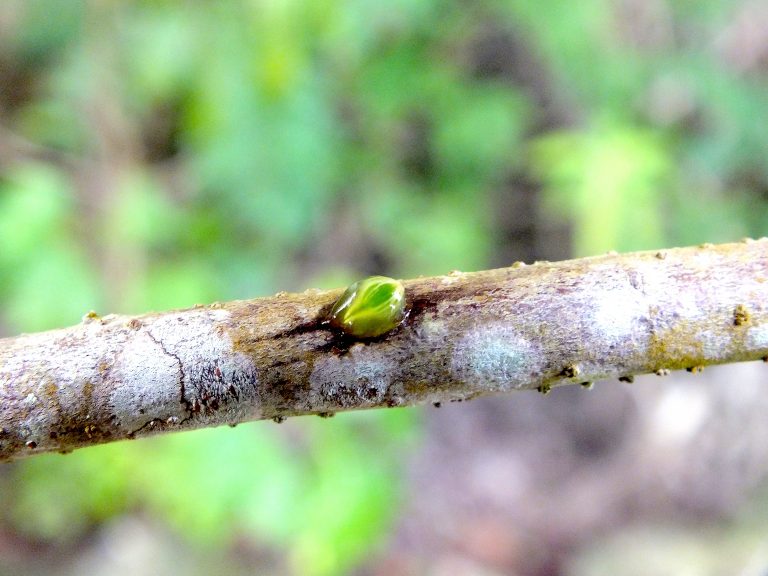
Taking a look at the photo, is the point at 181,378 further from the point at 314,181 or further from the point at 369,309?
the point at 314,181

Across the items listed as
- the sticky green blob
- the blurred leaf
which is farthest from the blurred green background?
the sticky green blob

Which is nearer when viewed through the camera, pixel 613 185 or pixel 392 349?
pixel 392 349

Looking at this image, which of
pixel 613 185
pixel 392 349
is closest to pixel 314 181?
pixel 613 185

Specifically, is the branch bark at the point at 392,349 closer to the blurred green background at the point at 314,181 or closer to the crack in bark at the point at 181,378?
the crack in bark at the point at 181,378

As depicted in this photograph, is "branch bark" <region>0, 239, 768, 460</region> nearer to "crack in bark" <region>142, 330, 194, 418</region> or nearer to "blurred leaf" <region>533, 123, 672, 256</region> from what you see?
"crack in bark" <region>142, 330, 194, 418</region>

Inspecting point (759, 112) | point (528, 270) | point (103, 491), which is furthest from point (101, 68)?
point (759, 112)

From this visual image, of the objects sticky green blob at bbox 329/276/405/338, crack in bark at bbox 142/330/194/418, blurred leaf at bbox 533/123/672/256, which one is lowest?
crack in bark at bbox 142/330/194/418

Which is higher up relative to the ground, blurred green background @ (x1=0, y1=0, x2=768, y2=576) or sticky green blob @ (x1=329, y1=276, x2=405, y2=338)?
blurred green background @ (x1=0, y1=0, x2=768, y2=576)
